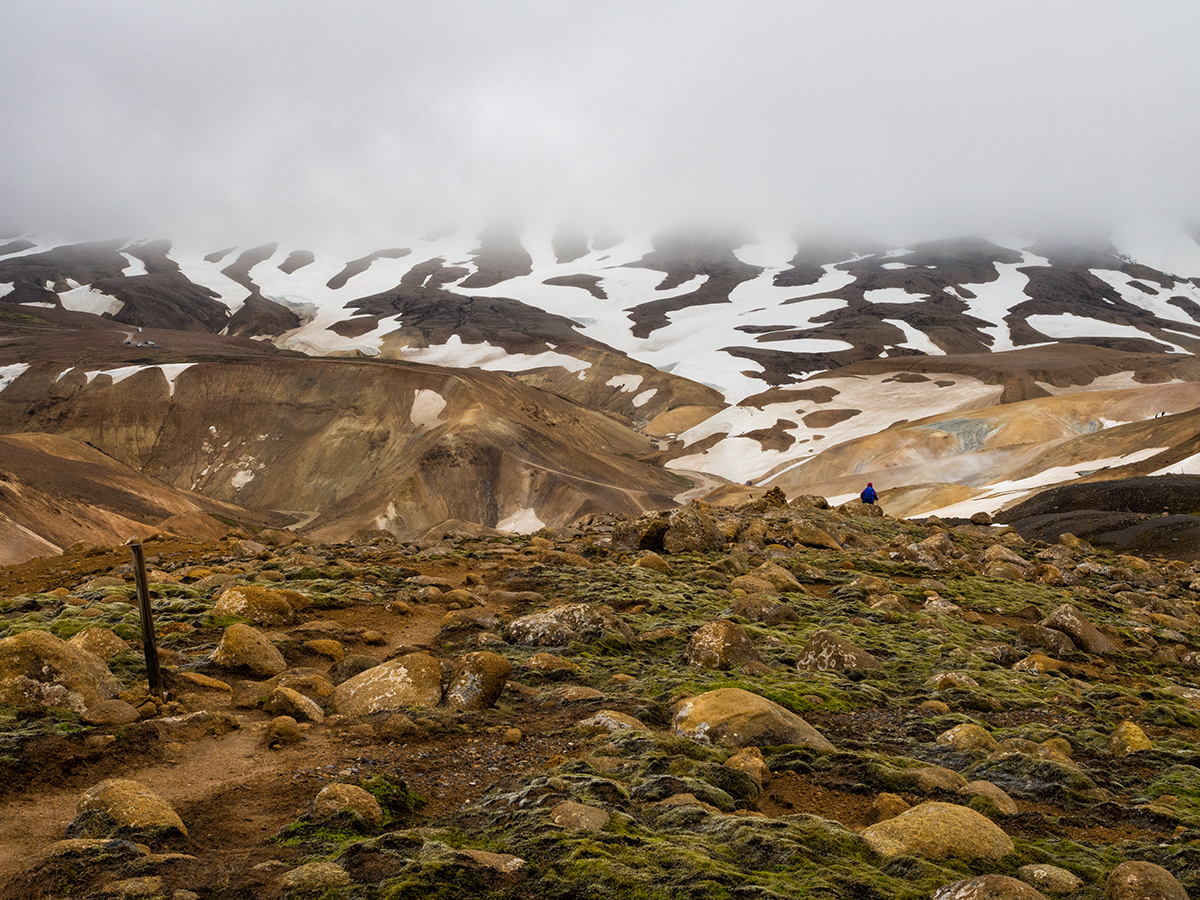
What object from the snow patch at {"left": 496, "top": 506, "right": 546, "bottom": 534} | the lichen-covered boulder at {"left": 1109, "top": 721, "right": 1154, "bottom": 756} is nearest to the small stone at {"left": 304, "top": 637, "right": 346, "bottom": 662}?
the lichen-covered boulder at {"left": 1109, "top": 721, "right": 1154, "bottom": 756}

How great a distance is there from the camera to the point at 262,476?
248ft

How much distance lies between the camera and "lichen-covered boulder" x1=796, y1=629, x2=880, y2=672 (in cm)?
982

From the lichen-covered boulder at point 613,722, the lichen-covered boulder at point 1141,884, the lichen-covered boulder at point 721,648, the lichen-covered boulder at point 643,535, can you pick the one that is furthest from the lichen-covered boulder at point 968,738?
the lichen-covered boulder at point 643,535

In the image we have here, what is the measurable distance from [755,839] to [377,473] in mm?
72153

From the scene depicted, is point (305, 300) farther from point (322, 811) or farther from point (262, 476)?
point (322, 811)

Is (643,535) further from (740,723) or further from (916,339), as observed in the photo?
(916,339)

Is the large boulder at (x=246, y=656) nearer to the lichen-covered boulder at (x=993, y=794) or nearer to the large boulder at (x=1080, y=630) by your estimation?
the lichen-covered boulder at (x=993, y=794)

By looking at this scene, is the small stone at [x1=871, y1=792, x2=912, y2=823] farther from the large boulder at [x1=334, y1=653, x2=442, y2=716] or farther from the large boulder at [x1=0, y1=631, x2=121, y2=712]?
the large boulder at [x1=0, y1=631, x2=121, y2=712]

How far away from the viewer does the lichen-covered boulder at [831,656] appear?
9.82 m

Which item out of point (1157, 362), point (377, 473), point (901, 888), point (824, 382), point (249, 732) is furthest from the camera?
point (1157, 362)

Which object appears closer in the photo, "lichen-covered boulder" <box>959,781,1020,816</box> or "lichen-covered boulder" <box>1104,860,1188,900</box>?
"lichen-covered boulder" <box>1104,860,1188,900</box>

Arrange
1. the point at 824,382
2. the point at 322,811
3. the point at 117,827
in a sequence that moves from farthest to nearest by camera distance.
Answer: the point at 824,382, the point at 322,811, the point at 117,827

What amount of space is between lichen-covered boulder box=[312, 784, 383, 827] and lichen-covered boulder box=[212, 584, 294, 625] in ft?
17.6

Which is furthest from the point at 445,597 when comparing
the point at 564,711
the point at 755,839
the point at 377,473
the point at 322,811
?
the point at 377,473
